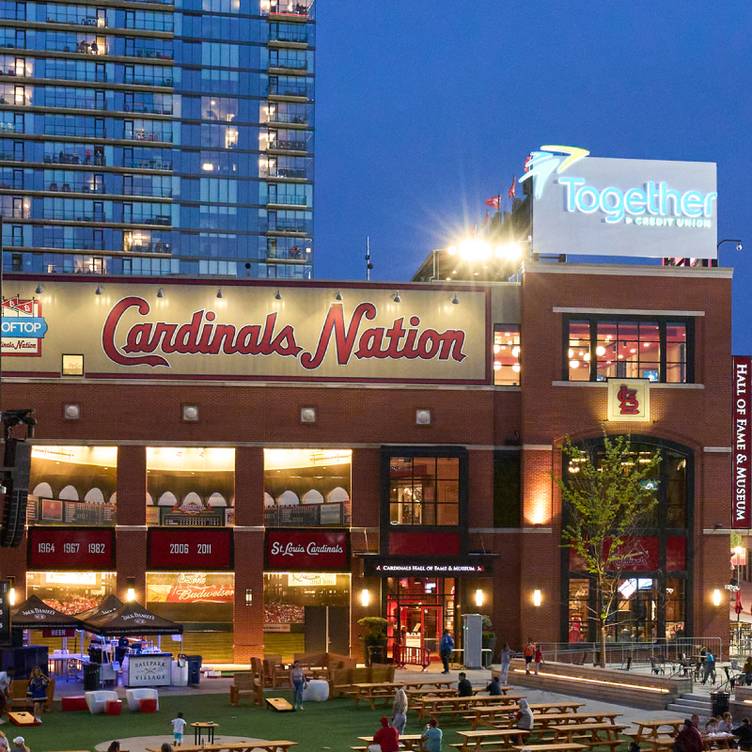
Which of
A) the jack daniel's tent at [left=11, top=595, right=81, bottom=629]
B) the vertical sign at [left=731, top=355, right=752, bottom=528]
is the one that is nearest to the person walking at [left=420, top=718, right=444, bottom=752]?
the jack daniel's tent at [left=11, top=595, right=81, bottom=629]

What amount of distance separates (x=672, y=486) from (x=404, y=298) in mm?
13736

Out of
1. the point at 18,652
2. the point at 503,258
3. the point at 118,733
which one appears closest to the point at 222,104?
the point at 503,258

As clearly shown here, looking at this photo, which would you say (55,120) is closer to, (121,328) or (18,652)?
(121,328)

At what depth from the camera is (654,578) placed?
185 ft

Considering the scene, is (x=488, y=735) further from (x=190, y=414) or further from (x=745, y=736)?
(x=190, y=414)

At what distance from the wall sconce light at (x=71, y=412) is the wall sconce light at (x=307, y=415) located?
9033mm

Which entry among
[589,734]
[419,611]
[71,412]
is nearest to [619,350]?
[419,611]

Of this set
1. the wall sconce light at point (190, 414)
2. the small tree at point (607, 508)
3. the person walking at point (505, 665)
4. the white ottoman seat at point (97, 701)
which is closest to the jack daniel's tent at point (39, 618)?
the white ottoman seat at point (97, 701)

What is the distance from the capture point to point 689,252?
58312 mm

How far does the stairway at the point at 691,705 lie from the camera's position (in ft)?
135

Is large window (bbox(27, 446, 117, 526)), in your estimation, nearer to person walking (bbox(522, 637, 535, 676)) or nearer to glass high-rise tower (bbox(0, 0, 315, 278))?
person walking (bbox(522, 637, 535, 676))

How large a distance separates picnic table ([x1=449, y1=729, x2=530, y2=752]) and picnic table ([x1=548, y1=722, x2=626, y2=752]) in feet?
3.07

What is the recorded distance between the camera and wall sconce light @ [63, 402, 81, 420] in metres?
55.2

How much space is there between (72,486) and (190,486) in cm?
474
